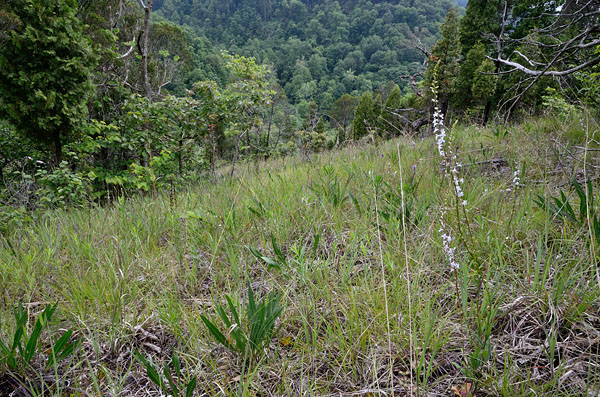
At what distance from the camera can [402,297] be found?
49.8 inches

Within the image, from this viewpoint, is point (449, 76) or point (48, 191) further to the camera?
point (449, 76)

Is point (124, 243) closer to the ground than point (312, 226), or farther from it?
closer to the ground

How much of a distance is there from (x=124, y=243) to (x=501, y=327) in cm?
225

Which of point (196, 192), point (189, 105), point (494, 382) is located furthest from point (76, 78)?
point (494, 382)

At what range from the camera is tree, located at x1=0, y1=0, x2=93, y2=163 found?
4848 millimetres

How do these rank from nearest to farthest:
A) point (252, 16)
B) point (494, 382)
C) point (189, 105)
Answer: point (494, 382)
point (189, 105)
point (252, 16)

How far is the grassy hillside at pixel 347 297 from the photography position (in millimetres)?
1011

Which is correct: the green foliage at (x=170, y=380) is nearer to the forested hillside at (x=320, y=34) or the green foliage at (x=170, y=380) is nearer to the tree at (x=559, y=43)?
the tree at (x=559, y=43)

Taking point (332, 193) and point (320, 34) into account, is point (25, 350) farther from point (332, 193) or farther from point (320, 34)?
point (320, 34)

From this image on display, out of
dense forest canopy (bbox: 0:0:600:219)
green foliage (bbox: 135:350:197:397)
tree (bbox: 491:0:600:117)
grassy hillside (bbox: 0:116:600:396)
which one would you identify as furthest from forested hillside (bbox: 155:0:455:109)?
green foliage (bbox: 135:350:197:397)

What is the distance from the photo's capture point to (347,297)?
1.31 m

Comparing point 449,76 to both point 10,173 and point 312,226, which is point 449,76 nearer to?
point 312,226

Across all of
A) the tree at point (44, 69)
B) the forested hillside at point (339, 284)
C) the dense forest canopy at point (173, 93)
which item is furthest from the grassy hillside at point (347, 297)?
the tree at point (44, 69)

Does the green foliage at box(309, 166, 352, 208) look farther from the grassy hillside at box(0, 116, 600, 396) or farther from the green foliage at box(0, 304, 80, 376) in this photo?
the green foliage at box(0, 304, 80, 376)
